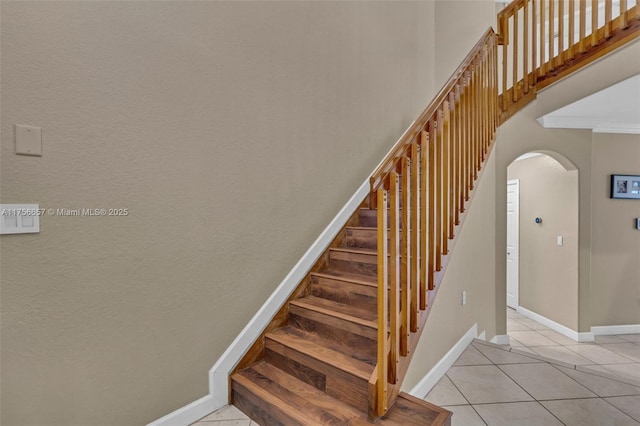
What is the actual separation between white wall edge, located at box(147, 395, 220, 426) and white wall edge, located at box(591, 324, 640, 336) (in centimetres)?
496

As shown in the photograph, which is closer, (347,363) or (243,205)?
(347,363)

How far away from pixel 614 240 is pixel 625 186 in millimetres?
743

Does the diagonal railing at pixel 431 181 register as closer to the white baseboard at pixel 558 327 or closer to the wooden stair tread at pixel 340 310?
the wooden stair tread at pixel 340 310

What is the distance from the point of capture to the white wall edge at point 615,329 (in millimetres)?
4137

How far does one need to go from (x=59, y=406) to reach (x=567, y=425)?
248 centimetres

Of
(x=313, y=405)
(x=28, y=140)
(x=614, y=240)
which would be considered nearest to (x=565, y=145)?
(x=614, y=240)

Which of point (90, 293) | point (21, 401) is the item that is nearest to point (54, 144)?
point (90, 293)

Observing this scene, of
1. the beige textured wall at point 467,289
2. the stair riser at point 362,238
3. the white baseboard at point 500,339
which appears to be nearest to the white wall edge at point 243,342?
the stair riser at point 362,238

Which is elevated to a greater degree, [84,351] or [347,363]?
[84,351]

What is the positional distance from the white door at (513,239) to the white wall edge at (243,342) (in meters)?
4.12

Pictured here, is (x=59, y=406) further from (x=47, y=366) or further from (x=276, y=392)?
(x=276, y=392)

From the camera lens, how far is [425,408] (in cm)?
136

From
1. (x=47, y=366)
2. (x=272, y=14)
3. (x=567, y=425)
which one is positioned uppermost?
(x=272, y=14)

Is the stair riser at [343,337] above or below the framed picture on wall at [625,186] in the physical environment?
below
